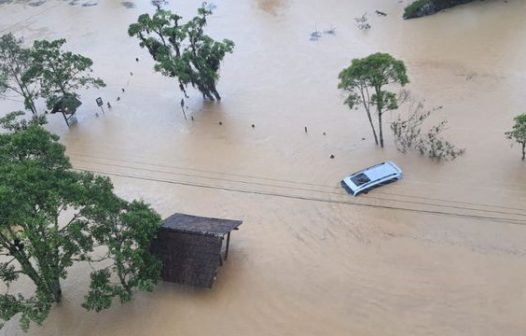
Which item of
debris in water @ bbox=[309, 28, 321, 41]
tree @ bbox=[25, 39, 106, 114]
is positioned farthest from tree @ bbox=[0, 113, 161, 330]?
debris in water @ bbox=[309, 28, 321, 41]

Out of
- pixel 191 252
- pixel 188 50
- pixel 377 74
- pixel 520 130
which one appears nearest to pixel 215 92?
pixel 188 50

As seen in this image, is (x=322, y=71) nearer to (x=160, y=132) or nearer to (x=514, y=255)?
(x=160, y=132)

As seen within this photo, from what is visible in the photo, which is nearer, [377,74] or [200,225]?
[200,225]

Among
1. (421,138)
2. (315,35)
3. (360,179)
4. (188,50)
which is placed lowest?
(360,179)

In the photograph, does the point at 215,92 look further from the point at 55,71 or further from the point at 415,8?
the point at 415,8

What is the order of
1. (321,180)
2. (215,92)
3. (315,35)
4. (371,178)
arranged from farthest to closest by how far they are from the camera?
(315,35) < (215,92) < (321,180) < (371,178)

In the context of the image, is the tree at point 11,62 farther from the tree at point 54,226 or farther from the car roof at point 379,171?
the car roof at point 379,171

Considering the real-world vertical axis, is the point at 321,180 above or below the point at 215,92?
below

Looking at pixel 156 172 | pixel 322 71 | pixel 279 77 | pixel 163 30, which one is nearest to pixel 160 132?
pixel 156 172
